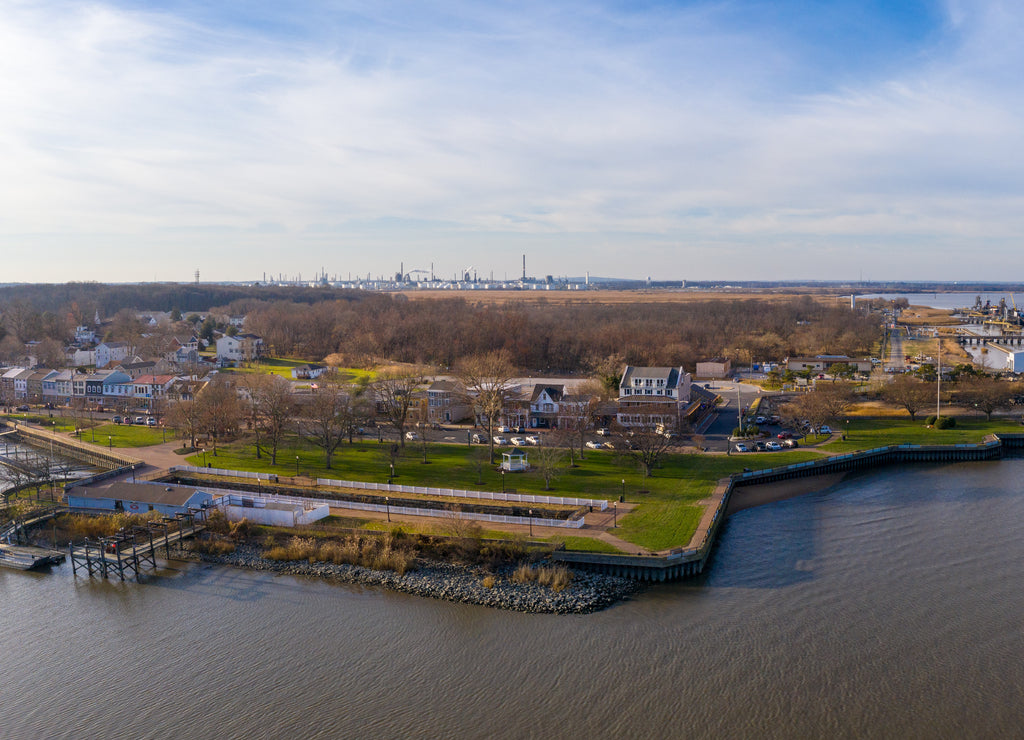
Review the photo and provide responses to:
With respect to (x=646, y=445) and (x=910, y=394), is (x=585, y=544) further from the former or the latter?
(x=910, y=394)

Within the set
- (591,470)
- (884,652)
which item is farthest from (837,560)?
(591,470)

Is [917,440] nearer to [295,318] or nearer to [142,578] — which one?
[142,578]

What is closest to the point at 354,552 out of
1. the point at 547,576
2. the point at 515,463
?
the point at 547,576

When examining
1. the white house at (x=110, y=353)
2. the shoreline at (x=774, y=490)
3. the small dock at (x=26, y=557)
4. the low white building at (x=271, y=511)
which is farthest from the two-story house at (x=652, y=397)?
the white house at (x=110, y=353)

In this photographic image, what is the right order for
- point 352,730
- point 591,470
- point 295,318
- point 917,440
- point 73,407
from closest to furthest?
point 352,730 → point 591,470 → point 917,440 → point 73,407 → point 295,318

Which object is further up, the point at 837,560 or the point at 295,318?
the point at 295,318

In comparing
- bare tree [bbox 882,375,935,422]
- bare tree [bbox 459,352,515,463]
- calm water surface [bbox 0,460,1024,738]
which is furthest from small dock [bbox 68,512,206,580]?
bare tree [bbox 882,375,935,422]

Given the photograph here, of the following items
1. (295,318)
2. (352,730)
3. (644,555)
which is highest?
(295,318)
